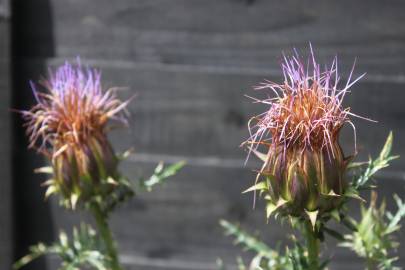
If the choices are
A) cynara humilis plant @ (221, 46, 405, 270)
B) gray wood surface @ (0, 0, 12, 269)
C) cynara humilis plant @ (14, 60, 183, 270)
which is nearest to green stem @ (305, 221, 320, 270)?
cynara humilis plant @ (221, 46, 405, 270)

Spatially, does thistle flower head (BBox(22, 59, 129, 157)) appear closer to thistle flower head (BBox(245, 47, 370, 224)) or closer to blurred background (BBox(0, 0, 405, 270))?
thistle flower head (BBox(245, 47, 370, 224))

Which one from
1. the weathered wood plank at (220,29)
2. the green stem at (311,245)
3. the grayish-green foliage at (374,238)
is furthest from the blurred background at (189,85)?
the green stem at (311,245)

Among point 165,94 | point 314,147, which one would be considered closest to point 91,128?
point 314,147

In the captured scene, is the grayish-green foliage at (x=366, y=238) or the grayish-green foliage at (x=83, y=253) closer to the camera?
the grayish-green foliage at (x=366, y=238)

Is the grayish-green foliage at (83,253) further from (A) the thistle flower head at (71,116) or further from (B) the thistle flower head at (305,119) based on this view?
(B) the thistle flower head at (305,119)

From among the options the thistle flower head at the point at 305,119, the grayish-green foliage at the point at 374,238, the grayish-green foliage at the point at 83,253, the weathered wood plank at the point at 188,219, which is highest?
the thistle flower head at the point at 305,119

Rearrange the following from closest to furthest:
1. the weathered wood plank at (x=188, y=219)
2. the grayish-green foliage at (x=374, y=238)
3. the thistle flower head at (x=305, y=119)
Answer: the thistle flower head at (x=305, y=119), the grayish-green foliage at (x=374, y=238), the weathered wood plank at (x=188, y=219)

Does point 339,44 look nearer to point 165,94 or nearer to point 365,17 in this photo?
point 365,17

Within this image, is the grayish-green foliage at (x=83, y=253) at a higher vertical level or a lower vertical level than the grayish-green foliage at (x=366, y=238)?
lower
